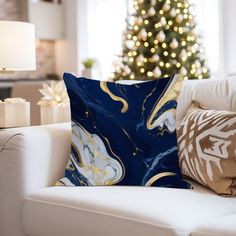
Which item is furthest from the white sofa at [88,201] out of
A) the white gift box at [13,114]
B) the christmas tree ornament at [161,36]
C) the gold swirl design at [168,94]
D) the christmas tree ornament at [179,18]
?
the christmas tree ornament at [179,18]

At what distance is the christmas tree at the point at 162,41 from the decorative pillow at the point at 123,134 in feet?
7.44

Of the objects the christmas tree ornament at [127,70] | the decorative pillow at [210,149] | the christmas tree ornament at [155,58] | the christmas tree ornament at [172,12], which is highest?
the christmas tree ornament at [172,12]

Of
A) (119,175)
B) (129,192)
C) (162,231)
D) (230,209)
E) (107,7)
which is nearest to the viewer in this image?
(162,231)

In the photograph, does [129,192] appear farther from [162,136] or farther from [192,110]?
[192,110]

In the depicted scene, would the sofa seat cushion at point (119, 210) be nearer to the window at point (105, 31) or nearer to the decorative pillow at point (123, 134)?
the decorative pillow at point (123, 134)

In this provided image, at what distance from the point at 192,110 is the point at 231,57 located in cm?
405

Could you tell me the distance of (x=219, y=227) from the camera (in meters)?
1.59

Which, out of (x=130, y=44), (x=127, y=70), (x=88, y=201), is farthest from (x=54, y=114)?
(x=130, y=44)

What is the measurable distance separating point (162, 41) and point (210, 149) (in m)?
2.71

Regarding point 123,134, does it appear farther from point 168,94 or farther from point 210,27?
point 210,27

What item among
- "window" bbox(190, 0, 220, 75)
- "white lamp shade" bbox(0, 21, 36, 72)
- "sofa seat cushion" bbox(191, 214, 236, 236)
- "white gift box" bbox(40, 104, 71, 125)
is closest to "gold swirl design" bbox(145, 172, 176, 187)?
"sofa seat cushion" bbox(191, 214, 236, 236)

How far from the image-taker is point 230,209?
1868 mm

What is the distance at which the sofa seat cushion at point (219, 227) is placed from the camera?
5.11ft

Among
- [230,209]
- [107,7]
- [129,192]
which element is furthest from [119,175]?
[107,7]
